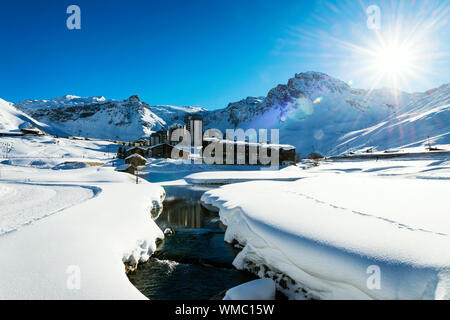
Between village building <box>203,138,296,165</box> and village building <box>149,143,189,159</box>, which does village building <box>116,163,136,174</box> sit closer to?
village building <box>203,138,296,165</box>

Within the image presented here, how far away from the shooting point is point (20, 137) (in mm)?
78812

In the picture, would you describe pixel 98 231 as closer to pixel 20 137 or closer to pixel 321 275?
pixel 321 275

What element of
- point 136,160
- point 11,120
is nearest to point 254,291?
point 136,160

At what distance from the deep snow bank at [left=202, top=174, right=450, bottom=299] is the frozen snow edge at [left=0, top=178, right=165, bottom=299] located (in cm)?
401

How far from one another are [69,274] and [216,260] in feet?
17.3

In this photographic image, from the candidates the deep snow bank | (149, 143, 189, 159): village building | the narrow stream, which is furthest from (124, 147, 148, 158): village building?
the deep snow bank

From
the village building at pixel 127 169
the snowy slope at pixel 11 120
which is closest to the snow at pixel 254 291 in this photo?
the village building at pixel 127 169

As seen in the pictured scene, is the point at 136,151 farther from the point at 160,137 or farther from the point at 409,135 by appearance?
the point at 409,135

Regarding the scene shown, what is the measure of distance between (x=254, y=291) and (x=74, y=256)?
4.79 metres

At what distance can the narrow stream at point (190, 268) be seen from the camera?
6.75 meters

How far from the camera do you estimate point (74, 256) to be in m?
5.81

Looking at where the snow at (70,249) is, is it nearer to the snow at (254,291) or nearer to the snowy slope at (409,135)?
the snow at (254,291)

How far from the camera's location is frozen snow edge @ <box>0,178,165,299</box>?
4.46 meters

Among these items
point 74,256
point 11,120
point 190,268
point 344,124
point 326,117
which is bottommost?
point 190,268
